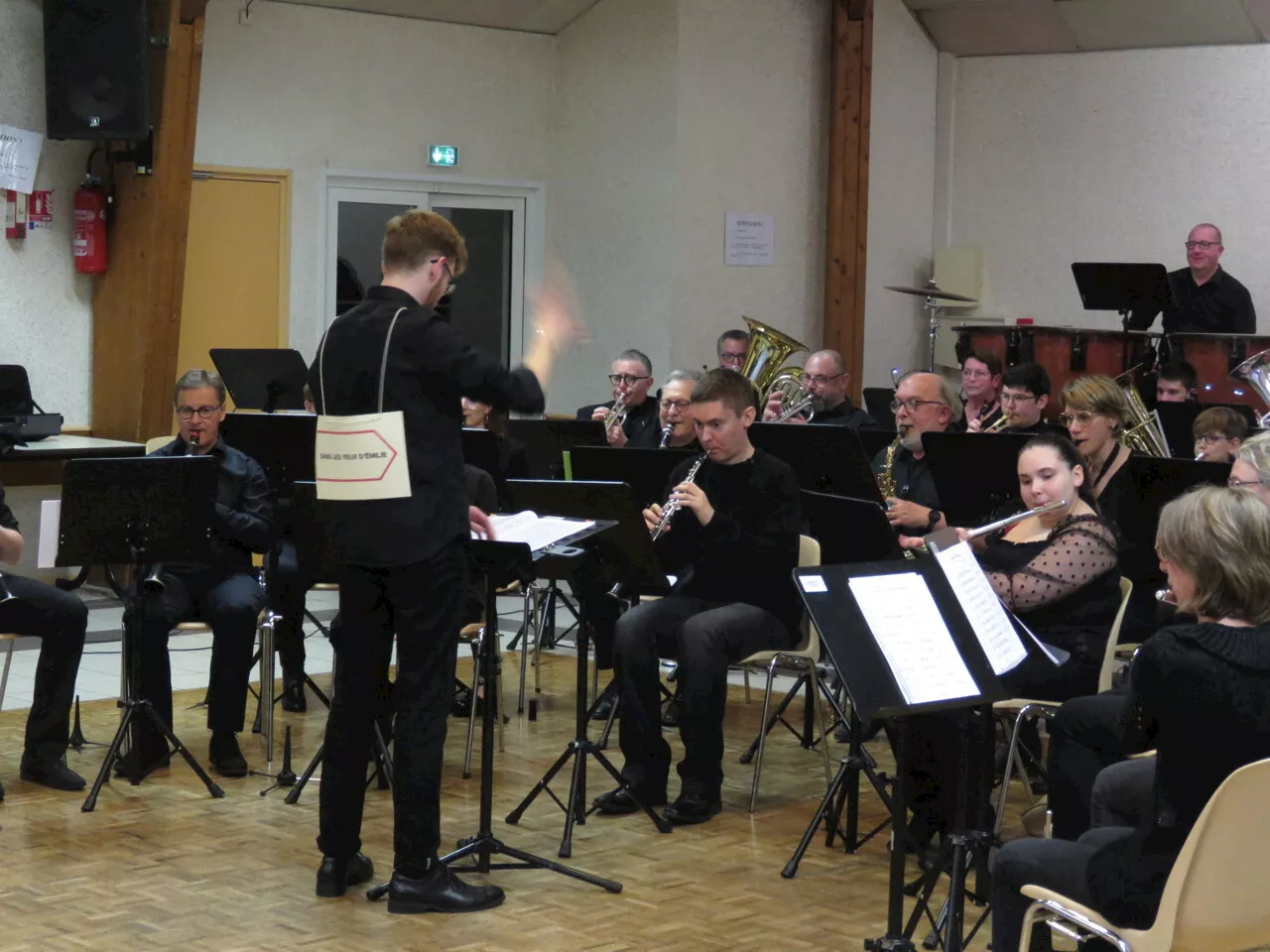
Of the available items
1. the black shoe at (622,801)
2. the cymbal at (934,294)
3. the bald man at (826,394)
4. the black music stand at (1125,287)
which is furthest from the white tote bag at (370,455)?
the cymbal at (934,294)

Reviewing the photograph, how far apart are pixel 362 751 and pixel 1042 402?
3.25 meters

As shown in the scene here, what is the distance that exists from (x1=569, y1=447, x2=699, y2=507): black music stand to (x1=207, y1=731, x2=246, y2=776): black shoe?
140 cm

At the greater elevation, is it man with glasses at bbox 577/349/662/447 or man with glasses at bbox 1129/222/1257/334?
man with glasses at bbox 1129/222/1257/334

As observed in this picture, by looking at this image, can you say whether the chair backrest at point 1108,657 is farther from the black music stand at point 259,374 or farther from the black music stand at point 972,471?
the black music stand at point 259,374

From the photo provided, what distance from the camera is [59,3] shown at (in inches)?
321

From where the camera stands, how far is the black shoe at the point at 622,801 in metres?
5.01

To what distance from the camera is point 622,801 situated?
5.03m

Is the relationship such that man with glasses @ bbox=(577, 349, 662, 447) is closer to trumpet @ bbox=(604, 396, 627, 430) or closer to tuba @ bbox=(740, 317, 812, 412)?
trumpet @ bbox=(604, 396, 627, 430)

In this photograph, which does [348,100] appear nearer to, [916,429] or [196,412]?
[196,412]

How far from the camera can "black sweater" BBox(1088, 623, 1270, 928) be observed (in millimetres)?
2836

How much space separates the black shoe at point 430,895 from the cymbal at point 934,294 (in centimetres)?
668

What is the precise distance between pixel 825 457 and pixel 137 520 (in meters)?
2.18

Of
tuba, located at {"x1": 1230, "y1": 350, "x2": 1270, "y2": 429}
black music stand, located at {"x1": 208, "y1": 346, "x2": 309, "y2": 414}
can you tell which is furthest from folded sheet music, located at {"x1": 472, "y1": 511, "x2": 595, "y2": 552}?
black music stand, located at {"x1": 208, "y1": 346, "x2": 309, "y2": 414}

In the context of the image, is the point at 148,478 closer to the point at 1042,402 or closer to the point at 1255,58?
the point at 1042,402
